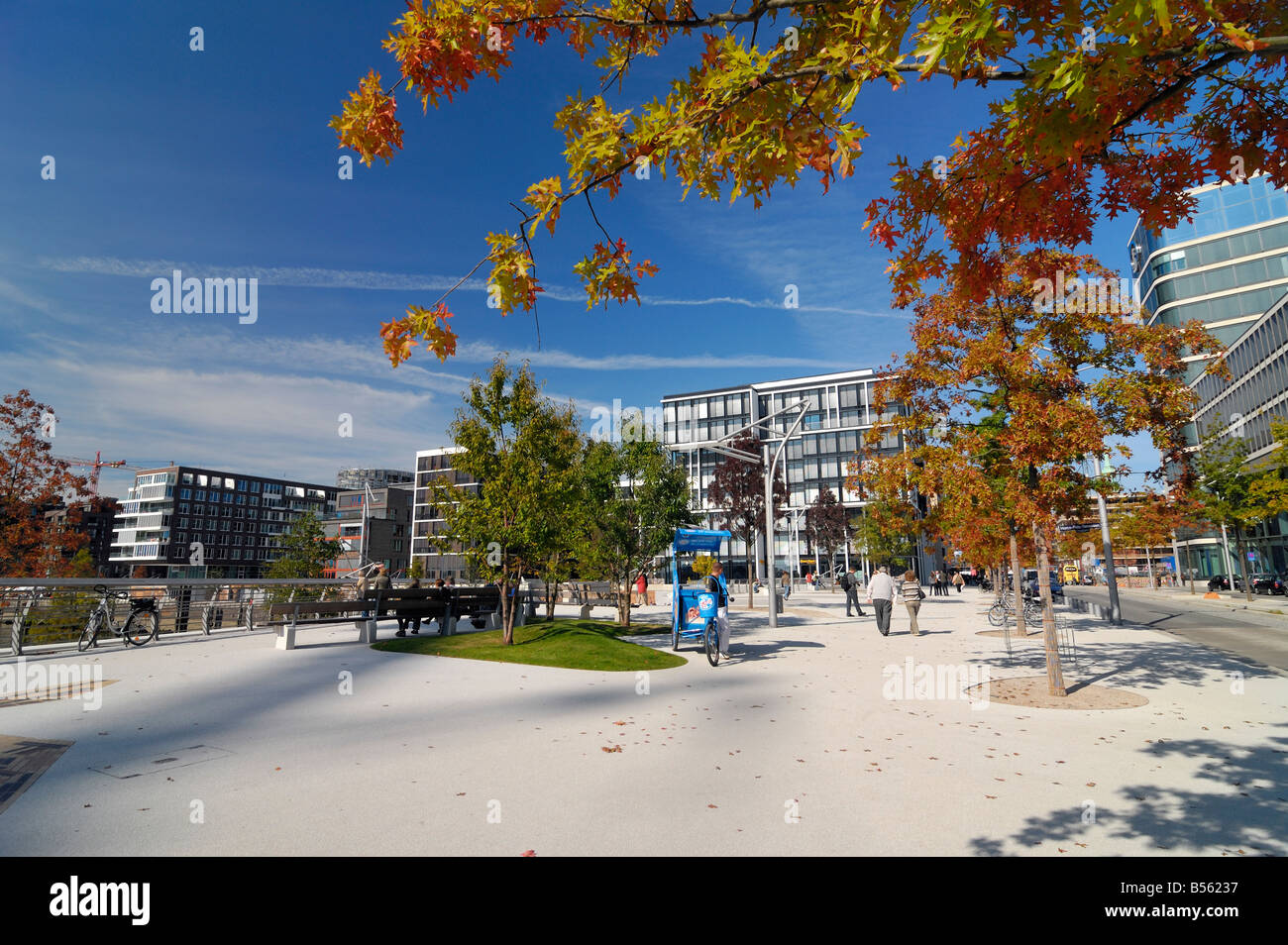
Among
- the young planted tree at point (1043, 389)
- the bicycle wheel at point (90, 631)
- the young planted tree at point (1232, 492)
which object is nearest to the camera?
the young planted tree at point (1043, 389)

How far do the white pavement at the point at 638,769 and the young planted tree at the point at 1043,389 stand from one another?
3.08 m

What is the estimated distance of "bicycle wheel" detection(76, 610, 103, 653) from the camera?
14328 millimetres

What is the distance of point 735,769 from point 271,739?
491 centimetres

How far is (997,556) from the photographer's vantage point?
21.5 m

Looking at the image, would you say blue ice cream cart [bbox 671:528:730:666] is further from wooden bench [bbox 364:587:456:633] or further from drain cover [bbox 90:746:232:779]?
drain cover [bbox 90:746:232:779]

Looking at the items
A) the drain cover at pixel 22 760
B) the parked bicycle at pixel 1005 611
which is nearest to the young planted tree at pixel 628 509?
the parked bicycle at pixel 1005 611

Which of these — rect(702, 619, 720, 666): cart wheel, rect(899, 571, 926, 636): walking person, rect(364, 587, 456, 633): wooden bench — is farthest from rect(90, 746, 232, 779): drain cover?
rect(899, 571, 926, 636): walking person

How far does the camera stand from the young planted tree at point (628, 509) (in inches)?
848

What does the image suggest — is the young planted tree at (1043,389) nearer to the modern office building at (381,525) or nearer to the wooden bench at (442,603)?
the wooden bench at (442,603)

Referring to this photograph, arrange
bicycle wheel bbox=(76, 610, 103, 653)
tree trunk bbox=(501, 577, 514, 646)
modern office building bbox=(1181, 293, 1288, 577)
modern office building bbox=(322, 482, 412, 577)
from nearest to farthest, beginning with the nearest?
bicycle wheel bbox=(76, 610, 103, 653), tree trunk bbox=(501, 577, 514, 646), modern office building bbox=(1181, 293, 1288, 577), modern office building bbox=(322, 482, 412, 577)

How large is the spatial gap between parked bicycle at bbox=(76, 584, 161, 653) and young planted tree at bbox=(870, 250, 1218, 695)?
53.7 ft
